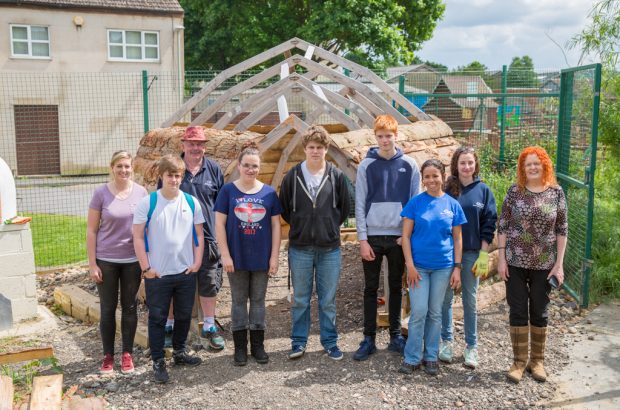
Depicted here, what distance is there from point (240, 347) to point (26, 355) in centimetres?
163

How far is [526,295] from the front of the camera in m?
4.71

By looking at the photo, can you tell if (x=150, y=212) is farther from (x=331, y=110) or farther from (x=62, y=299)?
(x=62, y=299)

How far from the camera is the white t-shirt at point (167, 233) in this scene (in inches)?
181

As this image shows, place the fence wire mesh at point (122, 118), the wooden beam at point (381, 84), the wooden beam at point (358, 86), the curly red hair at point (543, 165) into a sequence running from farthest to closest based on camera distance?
the fence wire mesh at point (122, 118)
the wooden beam at point (381, 84)
the wooden beam at point (358, 86)
the curly red hair at point (543, 165)

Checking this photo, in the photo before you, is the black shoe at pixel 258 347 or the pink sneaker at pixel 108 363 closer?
the pink sneaker at pixel 108 363

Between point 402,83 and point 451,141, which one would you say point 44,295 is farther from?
point 402,83

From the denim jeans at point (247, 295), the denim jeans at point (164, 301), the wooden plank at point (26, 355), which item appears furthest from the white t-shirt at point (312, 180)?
the wooden plank at point (26, 355)

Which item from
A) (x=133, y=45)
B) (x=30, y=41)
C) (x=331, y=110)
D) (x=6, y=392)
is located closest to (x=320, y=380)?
(x=6, y=392)

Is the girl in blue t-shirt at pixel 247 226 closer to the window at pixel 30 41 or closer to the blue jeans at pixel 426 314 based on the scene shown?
the blue jeans at pixel 426 314

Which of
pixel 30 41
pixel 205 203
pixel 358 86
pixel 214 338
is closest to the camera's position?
pixel 205 203

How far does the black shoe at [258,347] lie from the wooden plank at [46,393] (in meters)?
1.38

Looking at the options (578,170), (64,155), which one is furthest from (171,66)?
(578,170)

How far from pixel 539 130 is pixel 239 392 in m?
9.47

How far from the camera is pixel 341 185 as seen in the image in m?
4.86
